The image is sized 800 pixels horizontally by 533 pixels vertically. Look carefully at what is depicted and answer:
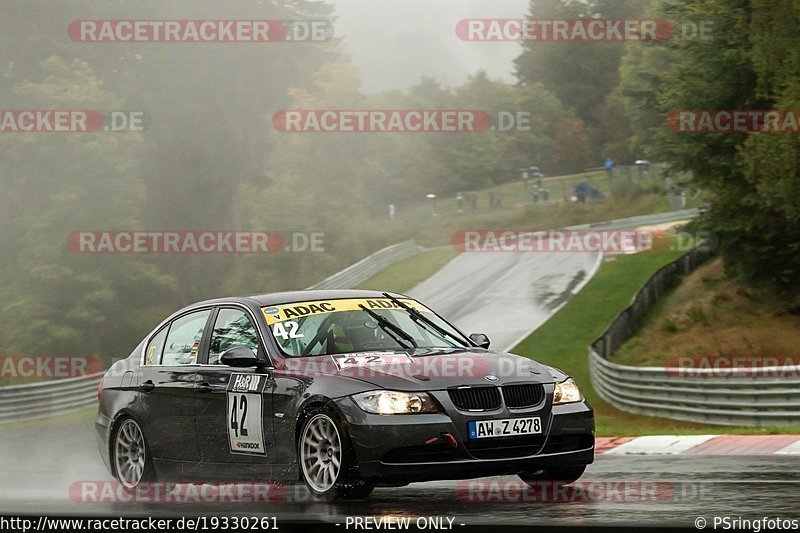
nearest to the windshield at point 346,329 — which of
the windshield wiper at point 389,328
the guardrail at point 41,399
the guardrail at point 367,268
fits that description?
the windshield wiper at point 389,328

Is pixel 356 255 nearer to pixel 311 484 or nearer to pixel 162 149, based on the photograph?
pixel 162 149

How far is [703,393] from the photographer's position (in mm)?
22109

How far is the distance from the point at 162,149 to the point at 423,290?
97.6 ft

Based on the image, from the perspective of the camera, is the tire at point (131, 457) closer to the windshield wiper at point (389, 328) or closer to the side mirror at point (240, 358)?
the side mirror at point (240, 358)

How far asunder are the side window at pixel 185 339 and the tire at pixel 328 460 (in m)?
1.74

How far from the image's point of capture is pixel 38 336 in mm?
53688

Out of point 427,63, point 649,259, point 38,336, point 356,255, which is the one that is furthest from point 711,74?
point 427,63

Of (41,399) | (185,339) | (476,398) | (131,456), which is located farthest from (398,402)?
(41,399)

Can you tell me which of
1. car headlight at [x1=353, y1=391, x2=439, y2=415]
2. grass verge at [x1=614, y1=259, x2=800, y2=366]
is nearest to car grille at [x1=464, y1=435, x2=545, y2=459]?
car headlight at [x1=353, y1=391, x2=439, y2=415]

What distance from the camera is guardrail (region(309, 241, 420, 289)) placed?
48.7 m

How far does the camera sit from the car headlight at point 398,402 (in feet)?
24.7

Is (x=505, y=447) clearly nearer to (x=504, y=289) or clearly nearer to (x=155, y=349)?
(x=155, y=349)

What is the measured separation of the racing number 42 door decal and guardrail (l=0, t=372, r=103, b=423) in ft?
73.1

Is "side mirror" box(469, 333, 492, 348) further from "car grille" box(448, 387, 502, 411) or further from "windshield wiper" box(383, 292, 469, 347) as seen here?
"car grille" box(448, 387, 502, 411)
